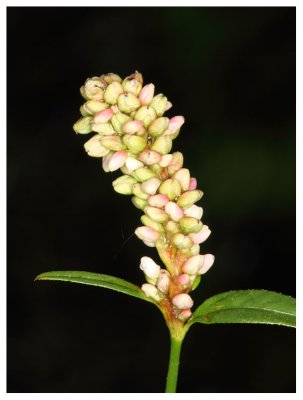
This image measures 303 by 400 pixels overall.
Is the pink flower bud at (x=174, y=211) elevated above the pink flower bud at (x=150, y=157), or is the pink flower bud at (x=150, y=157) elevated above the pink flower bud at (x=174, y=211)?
the pink flower bud at (x=150, y=157)

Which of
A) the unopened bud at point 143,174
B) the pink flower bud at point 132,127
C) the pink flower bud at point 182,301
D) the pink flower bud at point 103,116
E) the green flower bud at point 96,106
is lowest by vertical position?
the pink flower bud at point 182,301

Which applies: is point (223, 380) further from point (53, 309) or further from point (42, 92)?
point (42, 92)

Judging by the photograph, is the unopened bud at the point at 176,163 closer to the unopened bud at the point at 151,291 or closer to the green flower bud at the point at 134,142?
the green flower bud at the point at 134,142

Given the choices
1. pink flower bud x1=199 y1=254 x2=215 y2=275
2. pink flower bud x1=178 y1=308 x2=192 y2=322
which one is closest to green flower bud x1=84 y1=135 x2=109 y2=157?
pink flower bud x1=199 y1=254 x2=215 y2=275

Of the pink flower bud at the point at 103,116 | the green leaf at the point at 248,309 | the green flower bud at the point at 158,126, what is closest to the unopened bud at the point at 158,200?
the green flower bud at the point at 158,126

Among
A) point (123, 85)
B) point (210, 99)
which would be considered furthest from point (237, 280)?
point (123, 85)

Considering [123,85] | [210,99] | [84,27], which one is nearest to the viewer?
[123,85]
